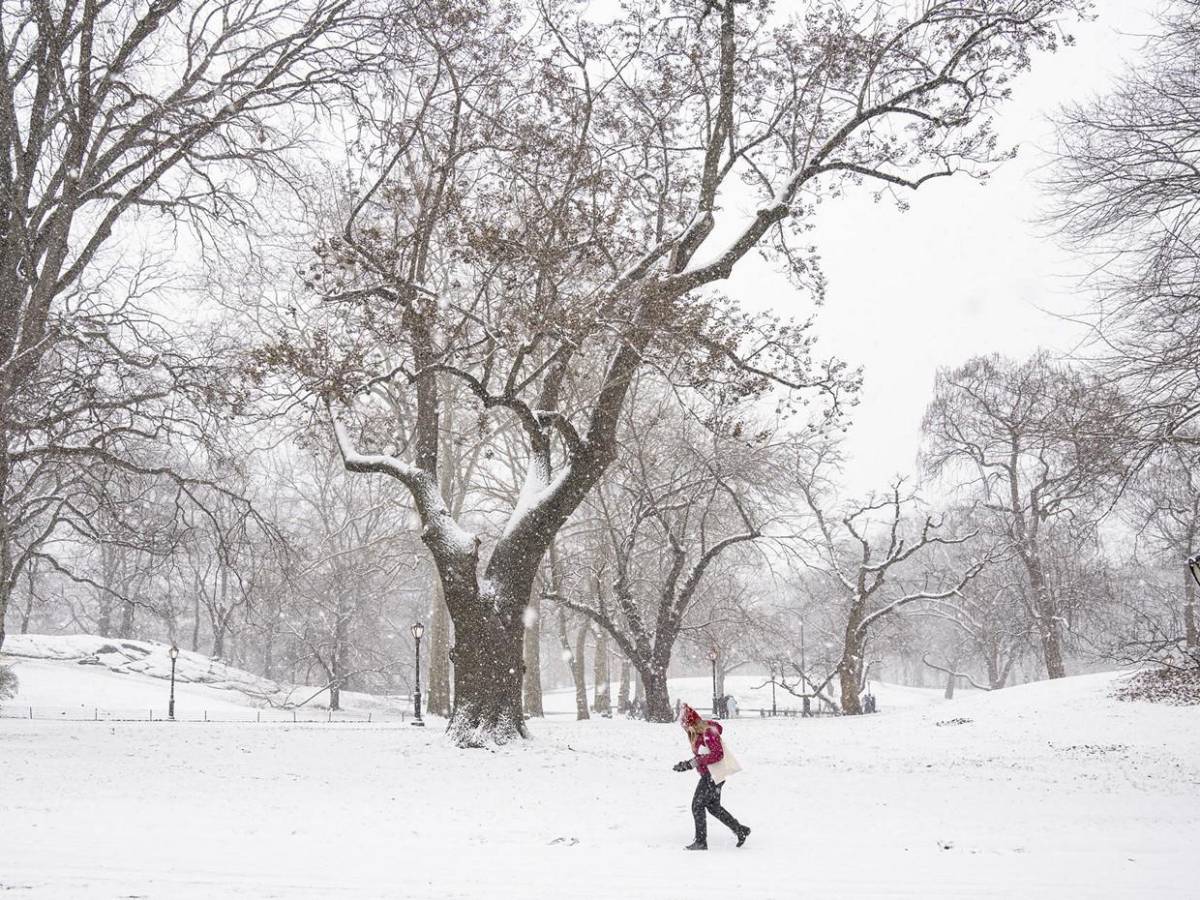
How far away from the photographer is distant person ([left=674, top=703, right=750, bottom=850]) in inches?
303

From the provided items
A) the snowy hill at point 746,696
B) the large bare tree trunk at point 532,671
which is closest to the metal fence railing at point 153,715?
the large bare tree trunk at point 532,671

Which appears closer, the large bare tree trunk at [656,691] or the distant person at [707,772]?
the distant person at [707,772]

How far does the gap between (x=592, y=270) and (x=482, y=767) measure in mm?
7681

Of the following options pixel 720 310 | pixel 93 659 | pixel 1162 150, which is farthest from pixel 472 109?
pixel 93 659

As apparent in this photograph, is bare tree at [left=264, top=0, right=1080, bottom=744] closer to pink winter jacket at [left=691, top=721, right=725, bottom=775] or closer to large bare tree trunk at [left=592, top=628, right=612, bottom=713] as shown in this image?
pink winter jacket at [left=691, top=721, right=725, bottom=775]

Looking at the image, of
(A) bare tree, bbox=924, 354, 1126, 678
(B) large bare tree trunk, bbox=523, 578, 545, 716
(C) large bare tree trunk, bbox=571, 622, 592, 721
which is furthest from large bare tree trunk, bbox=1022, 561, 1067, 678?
(B) large bare tree trunk, bbox=523, 578, 545, 716

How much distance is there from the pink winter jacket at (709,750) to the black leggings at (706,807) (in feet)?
0.30

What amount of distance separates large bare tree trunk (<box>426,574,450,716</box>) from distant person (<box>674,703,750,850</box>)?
Result: 1862cm

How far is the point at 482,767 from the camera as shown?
12.4m

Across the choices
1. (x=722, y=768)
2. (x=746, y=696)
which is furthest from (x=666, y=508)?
(x=746, y=696)

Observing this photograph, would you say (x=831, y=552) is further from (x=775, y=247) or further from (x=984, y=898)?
(x=984, y=898)

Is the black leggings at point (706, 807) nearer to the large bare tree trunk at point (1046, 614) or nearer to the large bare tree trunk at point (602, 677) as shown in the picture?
the large bare tree trunk at point (602, 677)

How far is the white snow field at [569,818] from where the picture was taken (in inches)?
249

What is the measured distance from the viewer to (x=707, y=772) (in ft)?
25.5
